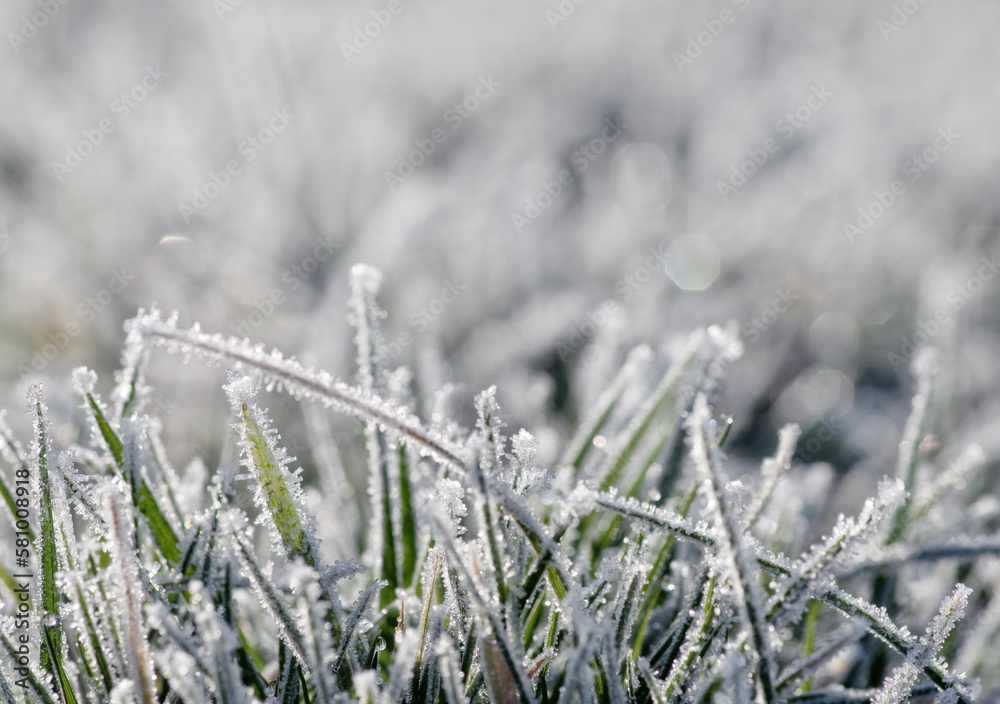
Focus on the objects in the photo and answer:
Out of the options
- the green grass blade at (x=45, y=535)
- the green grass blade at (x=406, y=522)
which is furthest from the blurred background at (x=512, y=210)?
the green grass blade at (x=45, y=535)

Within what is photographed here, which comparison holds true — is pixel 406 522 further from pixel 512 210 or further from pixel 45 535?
pixel 512 210

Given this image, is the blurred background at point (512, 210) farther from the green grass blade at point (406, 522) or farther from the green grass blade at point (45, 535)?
the green grass blade at point (45, 535)

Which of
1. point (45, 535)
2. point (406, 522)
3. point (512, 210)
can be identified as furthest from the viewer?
point (512, 210)

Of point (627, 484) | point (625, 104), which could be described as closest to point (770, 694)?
point (627, 484)

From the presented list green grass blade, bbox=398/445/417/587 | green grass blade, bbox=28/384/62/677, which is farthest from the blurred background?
green grass blade, bbox=28/384/62/677

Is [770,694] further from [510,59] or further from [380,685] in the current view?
[510,59]

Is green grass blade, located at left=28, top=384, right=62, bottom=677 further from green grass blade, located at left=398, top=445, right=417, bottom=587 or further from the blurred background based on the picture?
the blurred background

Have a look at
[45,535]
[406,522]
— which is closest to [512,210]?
[406,522]

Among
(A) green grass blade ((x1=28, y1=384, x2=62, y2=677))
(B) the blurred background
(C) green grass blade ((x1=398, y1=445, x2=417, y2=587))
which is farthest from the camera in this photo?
(B) the blurred background
